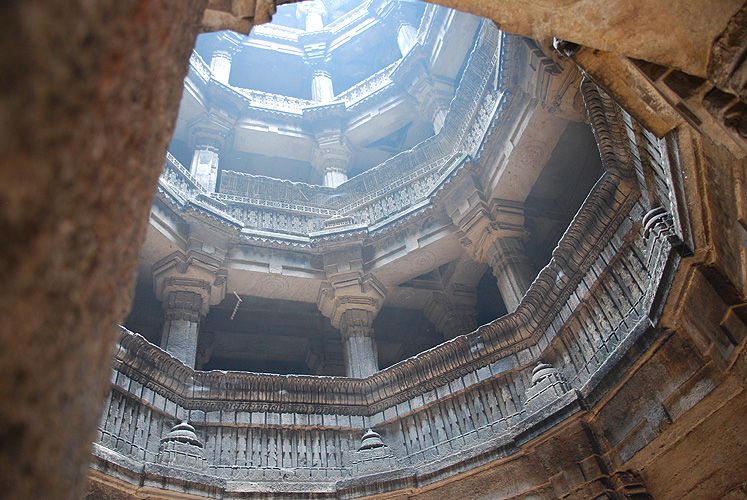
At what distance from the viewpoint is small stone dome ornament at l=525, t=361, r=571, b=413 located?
5719 millimetres

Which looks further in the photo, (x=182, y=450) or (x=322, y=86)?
(x=322, y=86)

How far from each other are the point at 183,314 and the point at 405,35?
1150 cm

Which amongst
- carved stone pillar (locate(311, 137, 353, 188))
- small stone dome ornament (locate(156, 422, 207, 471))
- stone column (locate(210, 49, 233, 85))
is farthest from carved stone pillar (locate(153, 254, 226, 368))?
stone column (locate(210, 49, 233, 85))

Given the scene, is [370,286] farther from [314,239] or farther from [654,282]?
[654,282]

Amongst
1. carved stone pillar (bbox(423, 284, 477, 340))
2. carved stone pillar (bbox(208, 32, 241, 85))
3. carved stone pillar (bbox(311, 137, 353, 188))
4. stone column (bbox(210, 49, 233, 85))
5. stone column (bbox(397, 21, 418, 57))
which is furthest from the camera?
stone column (bbox(397, 21, 418, 57))

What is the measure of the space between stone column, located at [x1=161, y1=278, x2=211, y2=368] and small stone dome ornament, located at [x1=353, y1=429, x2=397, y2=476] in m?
2.50

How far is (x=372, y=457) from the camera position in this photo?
6.33m

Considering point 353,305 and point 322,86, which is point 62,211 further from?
point 322,86

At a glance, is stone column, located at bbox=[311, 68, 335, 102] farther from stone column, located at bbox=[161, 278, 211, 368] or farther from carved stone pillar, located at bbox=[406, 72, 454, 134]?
stone column, located at bbox=[161, 278, 211, 368]

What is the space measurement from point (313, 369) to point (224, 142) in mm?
6165

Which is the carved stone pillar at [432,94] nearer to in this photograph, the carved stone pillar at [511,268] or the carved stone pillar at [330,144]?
the carved stone pillar at [330,144]

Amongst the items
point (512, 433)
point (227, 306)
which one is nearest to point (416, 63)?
point (227, 306)

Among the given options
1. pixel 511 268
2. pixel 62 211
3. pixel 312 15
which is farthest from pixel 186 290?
pixel 312 15

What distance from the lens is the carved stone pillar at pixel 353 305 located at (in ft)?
28.5
